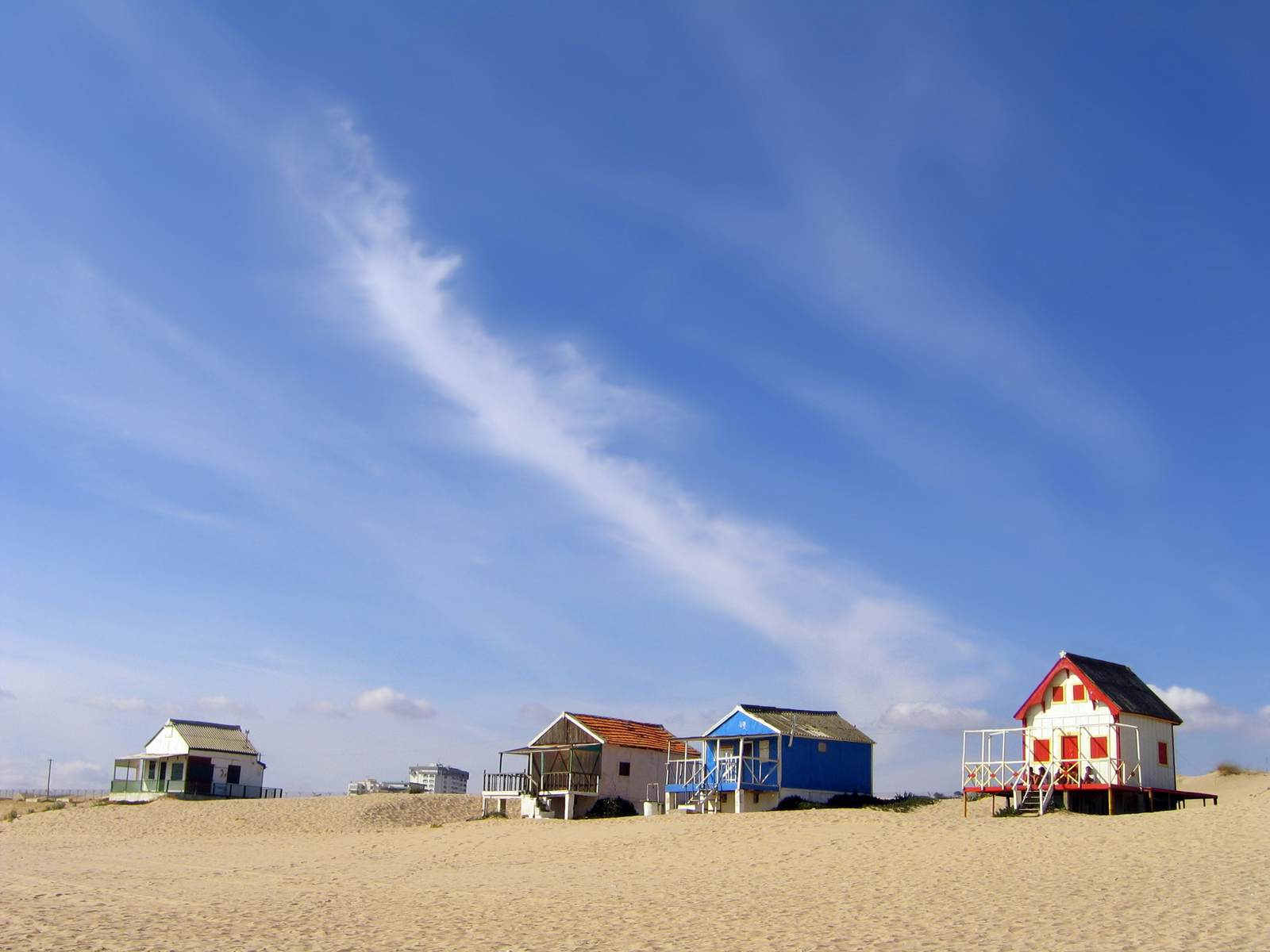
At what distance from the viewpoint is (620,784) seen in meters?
46.7

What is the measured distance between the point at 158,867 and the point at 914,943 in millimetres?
22173

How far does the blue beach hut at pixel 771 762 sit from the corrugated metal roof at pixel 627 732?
3.59m

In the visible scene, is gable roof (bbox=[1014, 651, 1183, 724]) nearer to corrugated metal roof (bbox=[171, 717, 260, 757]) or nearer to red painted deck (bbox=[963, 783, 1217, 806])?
red painted deck (bbox=[963, 783, 1217, 806])

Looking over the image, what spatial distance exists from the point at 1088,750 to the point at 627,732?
2065 cm

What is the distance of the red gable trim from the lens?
33844 mm

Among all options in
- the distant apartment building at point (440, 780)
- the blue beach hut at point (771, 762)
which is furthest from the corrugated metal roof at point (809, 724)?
the distant apartment building at point (440, 780)

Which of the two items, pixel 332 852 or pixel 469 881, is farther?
pixel 332 852

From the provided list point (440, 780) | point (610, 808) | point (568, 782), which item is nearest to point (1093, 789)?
point (610, 808)

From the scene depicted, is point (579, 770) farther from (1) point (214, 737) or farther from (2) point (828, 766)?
(1) point (214, 737)

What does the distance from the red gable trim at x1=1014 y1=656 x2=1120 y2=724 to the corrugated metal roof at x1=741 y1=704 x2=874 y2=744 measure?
8.60m

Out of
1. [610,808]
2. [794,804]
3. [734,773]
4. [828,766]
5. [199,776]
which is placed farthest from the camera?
[199,776]

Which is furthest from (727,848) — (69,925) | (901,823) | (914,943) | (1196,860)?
(69,925)

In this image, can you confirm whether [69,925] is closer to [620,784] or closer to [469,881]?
[469,881]

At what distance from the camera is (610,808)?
45438 millimetres
